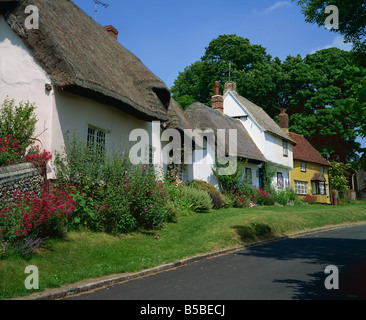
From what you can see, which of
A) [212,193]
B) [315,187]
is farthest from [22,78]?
[315,187]

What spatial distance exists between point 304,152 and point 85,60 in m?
30.8

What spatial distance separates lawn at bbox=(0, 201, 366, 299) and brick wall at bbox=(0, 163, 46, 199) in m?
1.56

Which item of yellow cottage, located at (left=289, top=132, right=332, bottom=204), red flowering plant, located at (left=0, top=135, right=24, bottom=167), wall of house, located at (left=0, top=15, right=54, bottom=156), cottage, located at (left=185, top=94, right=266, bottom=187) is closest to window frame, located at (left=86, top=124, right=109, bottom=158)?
wall of house, located at (left=0, top=15, right=54, bottom=156)

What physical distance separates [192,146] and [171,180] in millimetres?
4248

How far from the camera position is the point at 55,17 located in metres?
13.0

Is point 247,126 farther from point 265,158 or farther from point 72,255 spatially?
point 72,255

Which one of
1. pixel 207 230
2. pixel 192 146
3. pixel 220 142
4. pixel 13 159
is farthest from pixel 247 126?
pixel 13 159

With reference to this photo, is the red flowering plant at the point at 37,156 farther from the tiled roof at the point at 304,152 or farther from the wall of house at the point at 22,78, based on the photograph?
the tiled roof at the point at 304,152

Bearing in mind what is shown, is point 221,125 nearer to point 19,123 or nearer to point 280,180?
point 280,180

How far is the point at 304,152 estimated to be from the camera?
3838 centimetres

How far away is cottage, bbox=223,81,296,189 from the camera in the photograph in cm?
3013

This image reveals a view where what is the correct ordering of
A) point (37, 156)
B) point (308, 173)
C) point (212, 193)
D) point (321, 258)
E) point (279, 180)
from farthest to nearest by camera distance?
point (308, 173) → point (279, 180) → point (212, 193) → point (37, 156) → point (321, 258)

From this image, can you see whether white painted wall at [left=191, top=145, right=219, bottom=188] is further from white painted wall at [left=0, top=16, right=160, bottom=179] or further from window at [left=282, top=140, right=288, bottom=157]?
white painted wall at [left=0, top=16, right=160, bottom=179]

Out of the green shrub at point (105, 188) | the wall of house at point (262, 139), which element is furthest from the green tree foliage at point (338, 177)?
the green shrub at point (105, 188)
